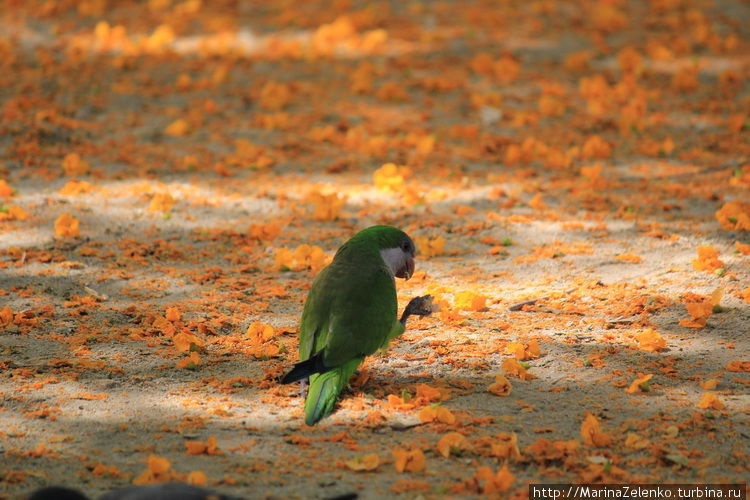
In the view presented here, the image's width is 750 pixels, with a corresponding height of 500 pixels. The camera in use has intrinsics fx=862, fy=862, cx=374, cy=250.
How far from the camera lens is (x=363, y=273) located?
4.11m

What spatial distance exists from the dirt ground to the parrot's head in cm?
37

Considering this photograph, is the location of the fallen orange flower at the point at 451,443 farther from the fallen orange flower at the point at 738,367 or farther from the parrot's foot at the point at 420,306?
the fallen orange flower at the point at 738,367

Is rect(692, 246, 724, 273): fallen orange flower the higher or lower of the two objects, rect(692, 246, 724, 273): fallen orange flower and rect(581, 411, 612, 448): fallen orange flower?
the higher

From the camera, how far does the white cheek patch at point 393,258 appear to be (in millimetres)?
4485

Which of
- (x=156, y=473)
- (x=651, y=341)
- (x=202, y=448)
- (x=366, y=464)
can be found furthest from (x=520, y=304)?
(x=156, y=473)

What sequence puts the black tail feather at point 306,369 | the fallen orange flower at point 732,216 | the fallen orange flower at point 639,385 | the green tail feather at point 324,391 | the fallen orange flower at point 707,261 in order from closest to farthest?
the black tail feather at point 306,369, the green tail feather at point 324,391, the fallen orange flower at point 639,385, the fallen orange flower at point 707,261, the fallen orange flower at point 732,216

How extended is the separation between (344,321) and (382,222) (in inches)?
103

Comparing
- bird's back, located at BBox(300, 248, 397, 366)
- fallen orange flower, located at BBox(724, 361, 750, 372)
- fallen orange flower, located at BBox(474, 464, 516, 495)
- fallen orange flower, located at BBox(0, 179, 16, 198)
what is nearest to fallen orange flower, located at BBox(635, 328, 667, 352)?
fallen orange flower, located at BBox(724, 361, 750, 372)

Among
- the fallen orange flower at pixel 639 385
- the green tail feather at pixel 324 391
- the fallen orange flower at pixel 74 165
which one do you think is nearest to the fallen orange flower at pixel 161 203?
the fallen orange flower at pixel 74 165

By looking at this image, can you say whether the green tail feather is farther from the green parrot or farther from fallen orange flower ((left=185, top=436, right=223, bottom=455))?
fallen orange flower ((left=185, top=436, right=223, bottom=455))

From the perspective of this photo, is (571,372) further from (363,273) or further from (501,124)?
(501,124)

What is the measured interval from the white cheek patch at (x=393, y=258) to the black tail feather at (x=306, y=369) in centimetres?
87

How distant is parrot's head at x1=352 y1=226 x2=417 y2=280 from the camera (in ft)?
14.6

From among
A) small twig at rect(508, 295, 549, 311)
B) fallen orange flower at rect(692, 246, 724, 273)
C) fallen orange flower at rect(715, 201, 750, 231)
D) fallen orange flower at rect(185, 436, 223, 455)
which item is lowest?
fallen orange flower at rect(185, 436, 223, 455)
